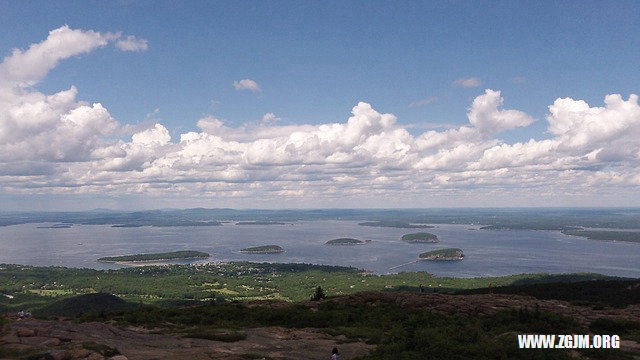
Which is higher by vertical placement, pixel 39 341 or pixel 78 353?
pixel 78 353

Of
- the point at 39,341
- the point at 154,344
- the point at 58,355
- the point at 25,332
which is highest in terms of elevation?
the point at 58,355

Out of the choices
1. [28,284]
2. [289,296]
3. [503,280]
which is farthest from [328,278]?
[28,284]

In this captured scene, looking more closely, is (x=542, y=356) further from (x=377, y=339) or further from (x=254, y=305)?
(x=254, y=305)

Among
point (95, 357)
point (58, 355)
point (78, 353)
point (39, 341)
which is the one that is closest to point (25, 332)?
point (39, 341)

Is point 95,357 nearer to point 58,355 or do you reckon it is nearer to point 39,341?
point 58,355

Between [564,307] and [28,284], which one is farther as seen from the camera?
[28,284]

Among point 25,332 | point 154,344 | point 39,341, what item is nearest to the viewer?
point 39,341

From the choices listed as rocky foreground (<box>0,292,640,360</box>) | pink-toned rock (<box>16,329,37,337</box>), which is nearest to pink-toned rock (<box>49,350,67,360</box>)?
rocky foreground (<box>0,292,640,360</box>)

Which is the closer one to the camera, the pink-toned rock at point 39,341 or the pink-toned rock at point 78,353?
the pink-toned rock at point 78,353

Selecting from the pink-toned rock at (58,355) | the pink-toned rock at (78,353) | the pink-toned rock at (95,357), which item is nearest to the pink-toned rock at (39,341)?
the pink-toned rock at (58,355)

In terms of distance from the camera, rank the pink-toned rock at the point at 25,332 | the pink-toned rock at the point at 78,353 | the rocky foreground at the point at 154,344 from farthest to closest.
→ 1. the pink-toned rock at the point at 25,332
2. the rocky foreground at the point at 154,344
3. the pink-toned rock at the point at 78,353

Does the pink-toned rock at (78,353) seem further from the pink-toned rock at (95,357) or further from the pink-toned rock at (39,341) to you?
the pink-toned rock at (39,341)
